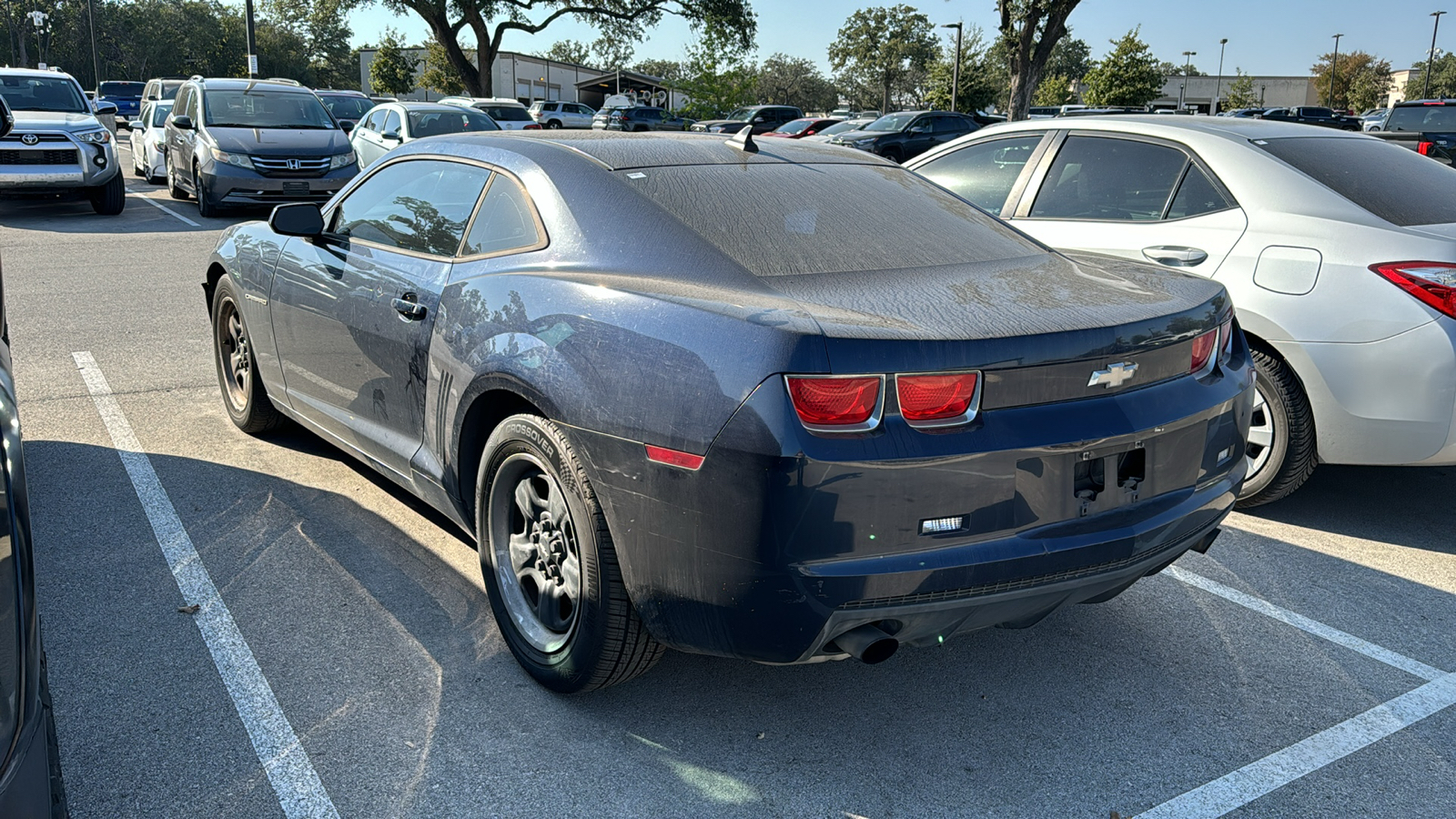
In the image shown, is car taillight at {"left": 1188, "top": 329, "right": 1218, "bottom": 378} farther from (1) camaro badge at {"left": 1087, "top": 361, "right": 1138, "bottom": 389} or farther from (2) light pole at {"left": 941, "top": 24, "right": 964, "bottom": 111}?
(2) light pole at {"left": 941, "top": 24, "right": 964, "bottom": 111}

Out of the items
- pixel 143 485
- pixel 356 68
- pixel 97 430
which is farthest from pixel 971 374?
pixel 356 68

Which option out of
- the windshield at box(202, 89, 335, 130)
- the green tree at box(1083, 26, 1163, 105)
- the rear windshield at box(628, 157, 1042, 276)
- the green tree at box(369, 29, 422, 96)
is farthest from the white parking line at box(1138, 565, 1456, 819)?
the green tree at box(369, 29, 422, 96)

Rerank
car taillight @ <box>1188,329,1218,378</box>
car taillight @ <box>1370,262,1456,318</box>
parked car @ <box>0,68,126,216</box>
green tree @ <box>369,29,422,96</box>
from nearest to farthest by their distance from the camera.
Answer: car taillight @ <box>1188,329,1218,378</box> < car taillight @ <box>1370,262,1456,318</box> < parked car @ <box>0,68,126,216</box> < green tree @ <box>369,29,422,96</box>

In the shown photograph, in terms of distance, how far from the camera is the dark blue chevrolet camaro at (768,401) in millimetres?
2426

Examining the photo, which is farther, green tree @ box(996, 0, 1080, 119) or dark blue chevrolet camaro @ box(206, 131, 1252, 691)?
green tree @ box(996, 0, 1080, 119)

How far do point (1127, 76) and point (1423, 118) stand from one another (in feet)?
118

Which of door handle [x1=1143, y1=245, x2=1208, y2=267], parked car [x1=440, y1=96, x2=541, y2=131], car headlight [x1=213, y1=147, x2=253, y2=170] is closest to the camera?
door handle [x1=1143, y1=245, x2=1208, y2=267]

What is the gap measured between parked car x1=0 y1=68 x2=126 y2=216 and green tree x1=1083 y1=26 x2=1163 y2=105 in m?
46.3

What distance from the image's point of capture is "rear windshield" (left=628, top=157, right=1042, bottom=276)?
10.1 feet

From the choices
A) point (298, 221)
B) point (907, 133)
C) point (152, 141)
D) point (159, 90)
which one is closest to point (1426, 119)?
point (907, 133)

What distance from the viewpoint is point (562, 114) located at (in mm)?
46281

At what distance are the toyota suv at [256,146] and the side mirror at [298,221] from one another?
10766 mm

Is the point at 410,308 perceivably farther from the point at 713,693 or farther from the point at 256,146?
the point at 256,146

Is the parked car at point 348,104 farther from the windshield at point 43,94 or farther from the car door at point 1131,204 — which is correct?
the car door at point 1131,204
